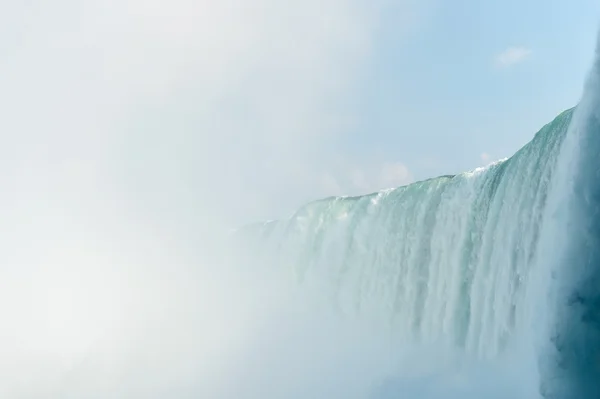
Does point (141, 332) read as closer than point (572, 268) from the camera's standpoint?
No

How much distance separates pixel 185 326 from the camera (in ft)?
68.4

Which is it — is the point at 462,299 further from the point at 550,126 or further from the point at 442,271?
the point at 550,126

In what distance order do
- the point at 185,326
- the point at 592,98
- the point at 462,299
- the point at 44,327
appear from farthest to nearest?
the point at 44,327, the point at 185,326, the point at 462,299, the point at 592,98

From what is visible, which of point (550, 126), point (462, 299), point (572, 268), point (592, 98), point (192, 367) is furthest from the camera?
point (192, 367)

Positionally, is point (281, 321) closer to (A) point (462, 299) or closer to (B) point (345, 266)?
(B) point (345, 266)

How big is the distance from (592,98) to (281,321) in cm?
1352

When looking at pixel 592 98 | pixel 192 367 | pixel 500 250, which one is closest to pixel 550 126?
pixel 500 250

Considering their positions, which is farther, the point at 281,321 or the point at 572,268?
the point at 281,321

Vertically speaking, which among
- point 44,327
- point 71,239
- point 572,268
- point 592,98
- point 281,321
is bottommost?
point 572,268

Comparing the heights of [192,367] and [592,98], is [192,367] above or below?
above

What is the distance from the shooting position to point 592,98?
26.1ft

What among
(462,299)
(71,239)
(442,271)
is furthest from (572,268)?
(71,239)

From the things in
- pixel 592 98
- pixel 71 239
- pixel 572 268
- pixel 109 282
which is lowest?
pixel 572 268

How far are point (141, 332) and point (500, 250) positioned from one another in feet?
44.6
